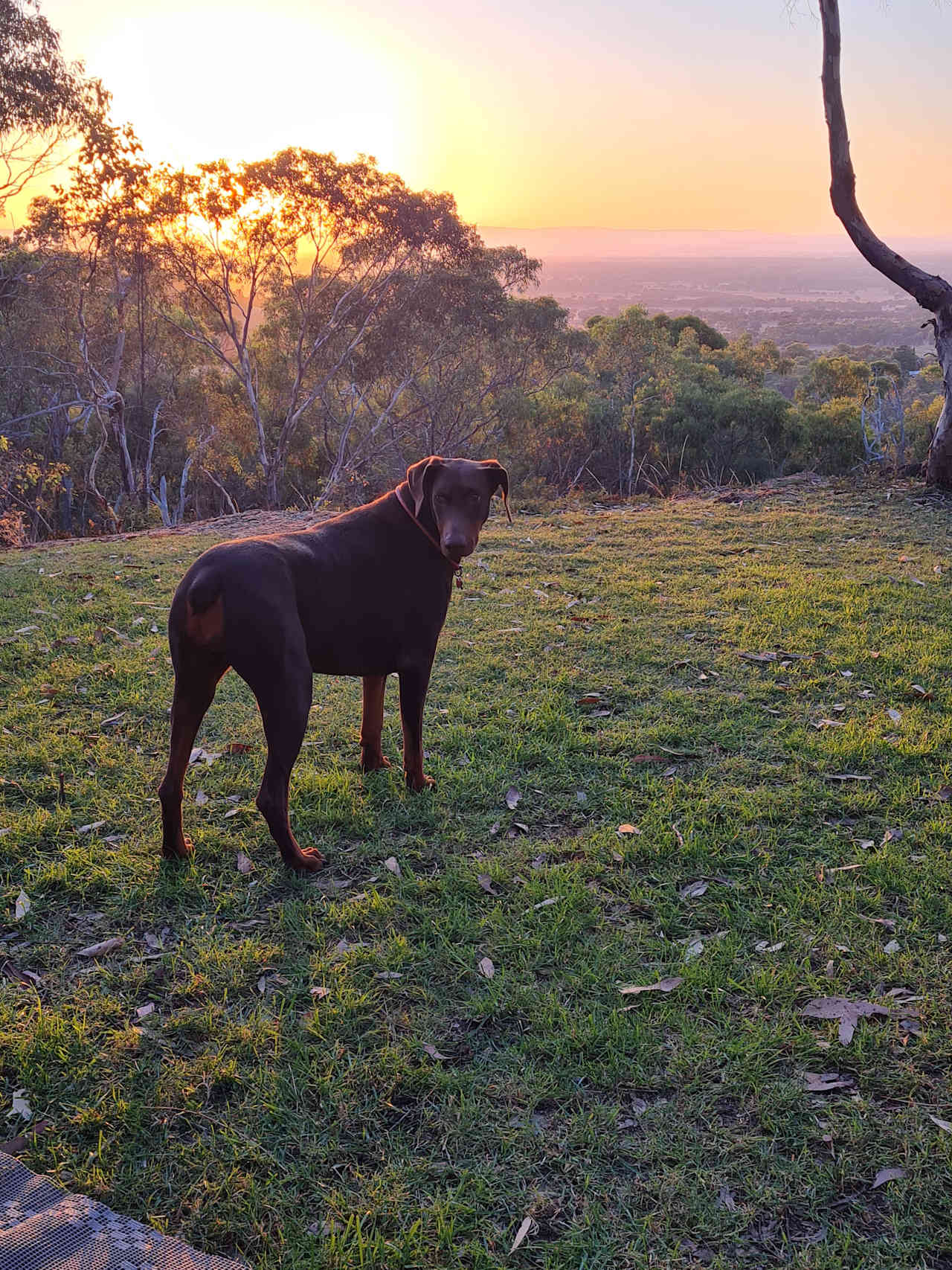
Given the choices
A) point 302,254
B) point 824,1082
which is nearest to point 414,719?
point 824,1082

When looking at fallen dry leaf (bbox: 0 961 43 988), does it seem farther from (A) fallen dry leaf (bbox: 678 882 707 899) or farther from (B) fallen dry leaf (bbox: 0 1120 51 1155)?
(A) fallen dry leaf (bbox: 678 882 707 899)

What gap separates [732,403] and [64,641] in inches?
962

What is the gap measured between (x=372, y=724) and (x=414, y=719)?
1.50ft

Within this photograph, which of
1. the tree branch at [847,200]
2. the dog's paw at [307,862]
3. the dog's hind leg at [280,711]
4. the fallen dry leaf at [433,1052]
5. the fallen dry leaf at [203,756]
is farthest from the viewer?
the tree branch at [847,200]

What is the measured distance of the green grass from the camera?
92.0 inches

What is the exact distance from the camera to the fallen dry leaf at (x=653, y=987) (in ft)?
10.2

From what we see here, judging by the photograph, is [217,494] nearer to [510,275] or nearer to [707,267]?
[510,275]

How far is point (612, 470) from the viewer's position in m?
29.8

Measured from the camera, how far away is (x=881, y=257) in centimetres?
1258

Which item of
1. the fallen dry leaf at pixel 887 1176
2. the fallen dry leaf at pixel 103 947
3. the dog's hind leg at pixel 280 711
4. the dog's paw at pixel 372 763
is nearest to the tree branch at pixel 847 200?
the dog's paw at pixel 372 763

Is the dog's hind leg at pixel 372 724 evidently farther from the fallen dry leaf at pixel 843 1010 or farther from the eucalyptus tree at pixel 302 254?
the eucalyptus tree at pixel 302 254

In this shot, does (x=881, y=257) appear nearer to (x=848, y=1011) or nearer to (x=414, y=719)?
(x=414, y=719)

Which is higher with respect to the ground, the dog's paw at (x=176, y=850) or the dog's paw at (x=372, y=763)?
the dog's paw at (x=372, y=763)

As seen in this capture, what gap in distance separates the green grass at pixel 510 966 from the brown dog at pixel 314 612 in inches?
21.3
